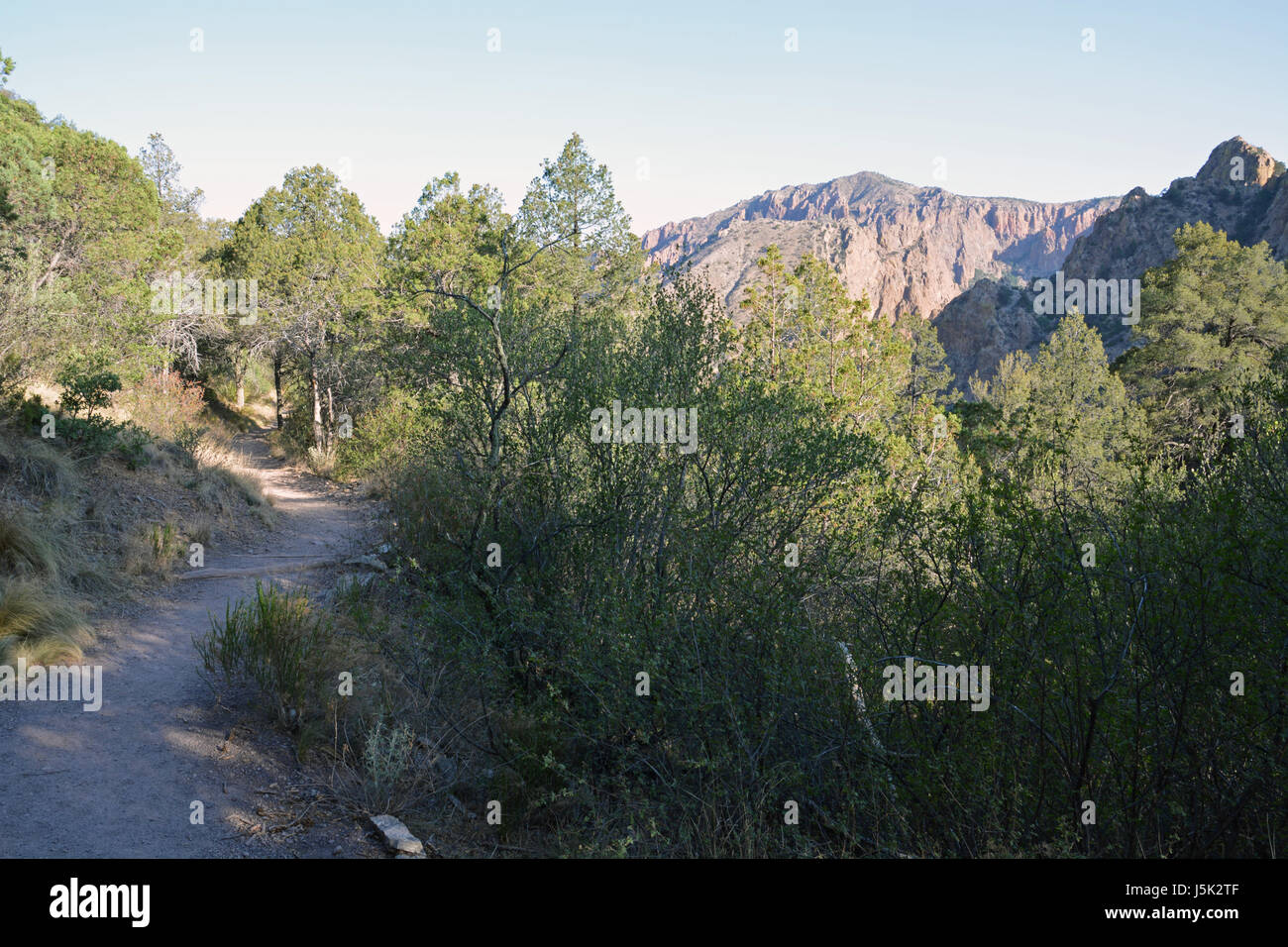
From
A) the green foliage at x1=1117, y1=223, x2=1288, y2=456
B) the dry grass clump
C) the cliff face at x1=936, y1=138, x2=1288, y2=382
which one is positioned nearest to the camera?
the dry grass clump

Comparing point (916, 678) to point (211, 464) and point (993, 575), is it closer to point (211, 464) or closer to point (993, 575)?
point (993, 575)

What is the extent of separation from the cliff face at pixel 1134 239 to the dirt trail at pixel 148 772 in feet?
200

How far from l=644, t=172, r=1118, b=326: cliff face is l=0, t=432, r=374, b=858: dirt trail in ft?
393

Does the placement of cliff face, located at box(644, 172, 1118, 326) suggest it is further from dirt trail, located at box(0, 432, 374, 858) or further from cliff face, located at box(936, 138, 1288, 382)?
dirt trail, located at box(0, 432, 374, 858)

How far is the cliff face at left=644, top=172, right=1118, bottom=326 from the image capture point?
131875 millimetres

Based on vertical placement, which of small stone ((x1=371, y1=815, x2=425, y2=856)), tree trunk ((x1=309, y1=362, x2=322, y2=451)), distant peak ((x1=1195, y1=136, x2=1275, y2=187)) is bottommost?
small stone ((x1=371, y1=815, x2=425, y2=856))

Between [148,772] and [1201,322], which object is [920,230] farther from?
[148,772]

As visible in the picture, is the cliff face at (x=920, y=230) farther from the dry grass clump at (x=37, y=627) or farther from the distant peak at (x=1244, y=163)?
the dry grass clump at (x=37, y=627)

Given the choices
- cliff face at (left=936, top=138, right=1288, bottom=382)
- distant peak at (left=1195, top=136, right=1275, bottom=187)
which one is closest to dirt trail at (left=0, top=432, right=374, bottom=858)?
cliff face at (left=936, top=138, right=1288, bottom=382)

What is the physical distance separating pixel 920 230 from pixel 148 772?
170 m

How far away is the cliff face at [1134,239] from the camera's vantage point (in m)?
61.2

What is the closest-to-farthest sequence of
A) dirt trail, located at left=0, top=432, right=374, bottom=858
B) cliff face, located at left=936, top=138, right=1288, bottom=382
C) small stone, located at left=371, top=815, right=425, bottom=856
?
dirt trail, located at left=0, top=432, right=374, bottom=858 < small stone, located at left=371, top=815, right=425, bottom=856 < cliff face, located at left=936, top=138, right=1288, bottom=382

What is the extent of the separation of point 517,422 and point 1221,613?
4962mm

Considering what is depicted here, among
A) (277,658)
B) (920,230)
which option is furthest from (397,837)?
(920,230)
